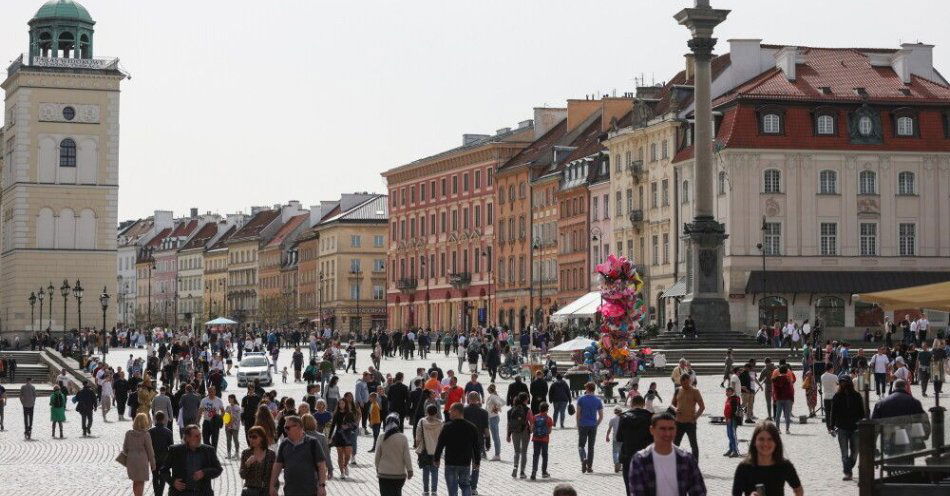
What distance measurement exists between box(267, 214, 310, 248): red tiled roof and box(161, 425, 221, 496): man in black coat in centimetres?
14572

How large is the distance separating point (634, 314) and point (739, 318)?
30654 millimetres

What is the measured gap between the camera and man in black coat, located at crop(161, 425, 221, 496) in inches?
746

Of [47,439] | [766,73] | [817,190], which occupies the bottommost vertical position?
[47,439]

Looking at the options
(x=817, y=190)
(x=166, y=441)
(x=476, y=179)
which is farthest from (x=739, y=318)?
(x=166, y=441)

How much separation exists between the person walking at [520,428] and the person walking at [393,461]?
7.37 m

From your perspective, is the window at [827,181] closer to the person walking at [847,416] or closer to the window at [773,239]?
the window at [773,239]

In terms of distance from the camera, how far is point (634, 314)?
165 ft

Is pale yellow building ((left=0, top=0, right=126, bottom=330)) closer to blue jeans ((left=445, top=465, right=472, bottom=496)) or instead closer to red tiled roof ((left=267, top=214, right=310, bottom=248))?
red tiled roof ((left=267, top=214, right=310, bottom=248))

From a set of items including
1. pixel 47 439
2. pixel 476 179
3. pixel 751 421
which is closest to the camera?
pixel 751 421

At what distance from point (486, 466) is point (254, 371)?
34643 mm

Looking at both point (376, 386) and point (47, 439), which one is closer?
point (376, 386)

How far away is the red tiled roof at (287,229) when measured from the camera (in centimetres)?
16510

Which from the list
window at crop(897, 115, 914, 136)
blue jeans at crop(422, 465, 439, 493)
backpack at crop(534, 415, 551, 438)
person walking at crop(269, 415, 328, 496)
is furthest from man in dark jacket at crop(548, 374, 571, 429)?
window at crop(897, 115, 914, 136)

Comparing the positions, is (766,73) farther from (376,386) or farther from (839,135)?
(376,386)
